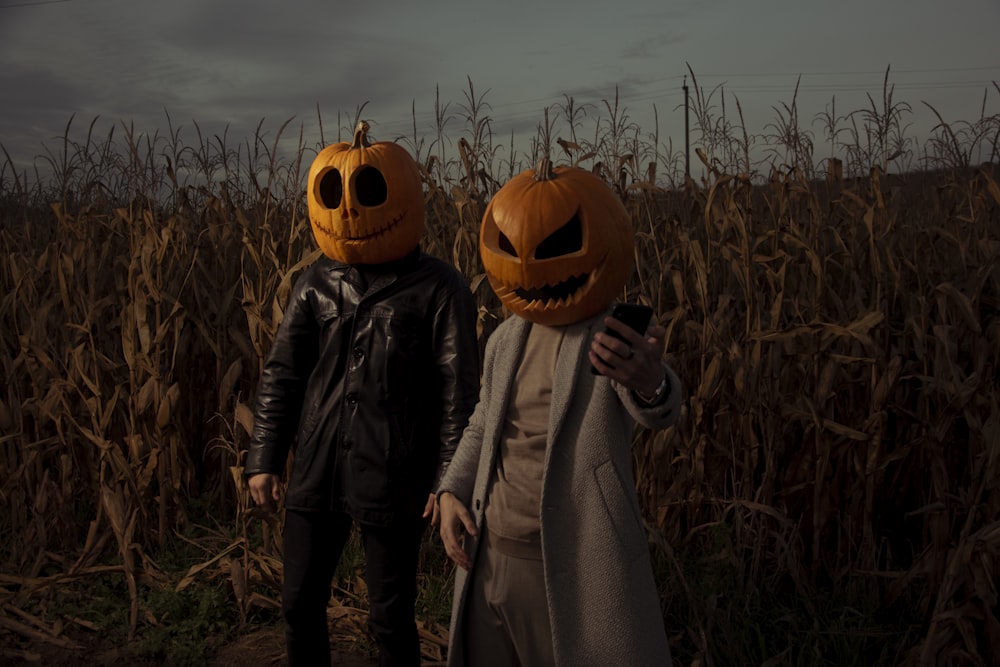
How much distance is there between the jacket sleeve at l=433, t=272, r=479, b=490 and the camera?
2424 mm

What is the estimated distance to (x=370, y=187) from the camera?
260 centimetres

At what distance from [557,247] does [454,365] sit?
645 millimetres

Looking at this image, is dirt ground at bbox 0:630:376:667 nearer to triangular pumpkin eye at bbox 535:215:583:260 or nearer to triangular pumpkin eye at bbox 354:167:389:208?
triangular pumpkin eye at bbox 354:167:389:208

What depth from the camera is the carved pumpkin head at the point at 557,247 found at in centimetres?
184

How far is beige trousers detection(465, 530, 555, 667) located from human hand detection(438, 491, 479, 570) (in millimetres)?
53

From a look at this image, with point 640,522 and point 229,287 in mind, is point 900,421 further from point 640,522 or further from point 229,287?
point 229,287

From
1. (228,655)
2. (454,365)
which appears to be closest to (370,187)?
(454,365)

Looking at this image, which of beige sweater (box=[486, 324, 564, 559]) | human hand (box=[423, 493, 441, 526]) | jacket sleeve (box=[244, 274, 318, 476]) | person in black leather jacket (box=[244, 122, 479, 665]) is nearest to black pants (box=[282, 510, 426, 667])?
person in black leather jacket (box=[244, 122, 479, 665])

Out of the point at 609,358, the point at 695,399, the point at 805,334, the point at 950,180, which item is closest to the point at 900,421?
the point at 805,334

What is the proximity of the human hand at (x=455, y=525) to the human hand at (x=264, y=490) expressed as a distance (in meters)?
0.84

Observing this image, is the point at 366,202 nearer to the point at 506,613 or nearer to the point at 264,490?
the point at 264,490

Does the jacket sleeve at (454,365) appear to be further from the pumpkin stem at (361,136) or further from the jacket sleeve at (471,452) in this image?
the pumpkin stem at (361,136)

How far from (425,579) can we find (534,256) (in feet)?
7.65

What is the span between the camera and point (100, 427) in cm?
400
